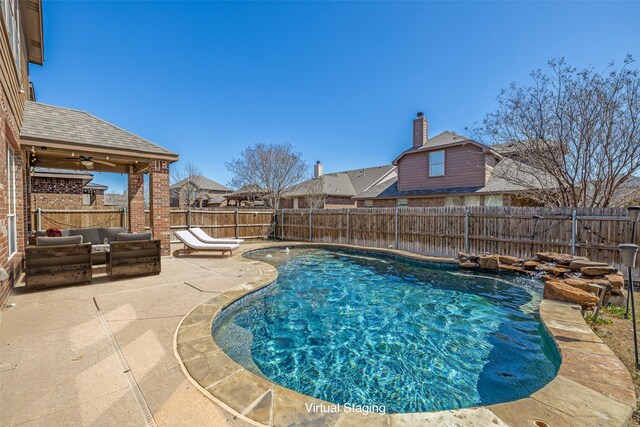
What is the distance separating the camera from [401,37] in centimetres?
1067

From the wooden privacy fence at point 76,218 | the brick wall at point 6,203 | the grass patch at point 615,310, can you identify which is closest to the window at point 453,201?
the grass patch at point 615,310

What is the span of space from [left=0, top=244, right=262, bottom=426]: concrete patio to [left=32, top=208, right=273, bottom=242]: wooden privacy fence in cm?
865

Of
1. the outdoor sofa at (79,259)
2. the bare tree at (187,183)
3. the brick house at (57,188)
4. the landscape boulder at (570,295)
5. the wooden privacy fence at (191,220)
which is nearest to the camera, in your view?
the landscape boulder at (570,295)

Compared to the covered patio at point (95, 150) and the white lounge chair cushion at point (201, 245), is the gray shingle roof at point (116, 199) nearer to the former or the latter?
the covered patio at point (95, 150)

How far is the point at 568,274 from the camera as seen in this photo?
6594mm

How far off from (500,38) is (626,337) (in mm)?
9747

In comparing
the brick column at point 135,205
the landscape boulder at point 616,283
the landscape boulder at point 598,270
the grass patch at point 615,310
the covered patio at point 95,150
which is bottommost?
the grass patch at point 615,310

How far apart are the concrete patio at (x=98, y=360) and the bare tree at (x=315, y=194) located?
19.4 metres

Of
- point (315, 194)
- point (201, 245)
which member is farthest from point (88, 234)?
point (315, 194)

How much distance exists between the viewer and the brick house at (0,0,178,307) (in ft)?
15.4

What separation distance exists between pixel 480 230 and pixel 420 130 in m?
10.4

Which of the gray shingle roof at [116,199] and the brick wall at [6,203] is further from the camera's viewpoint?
the gray shingle roof at [116,199]

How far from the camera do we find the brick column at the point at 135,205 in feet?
32.1

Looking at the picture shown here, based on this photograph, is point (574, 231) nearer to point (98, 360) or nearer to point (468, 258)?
point (468, 258)
